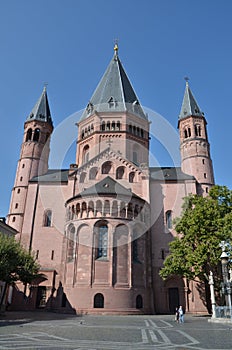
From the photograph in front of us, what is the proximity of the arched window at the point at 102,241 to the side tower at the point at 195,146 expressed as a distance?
16753 millimetres

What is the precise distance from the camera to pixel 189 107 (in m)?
48.4

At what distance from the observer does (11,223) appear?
4016 centimetres

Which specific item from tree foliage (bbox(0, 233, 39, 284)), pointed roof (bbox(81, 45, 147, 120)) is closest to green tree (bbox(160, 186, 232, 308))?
tree foliage (bbox(0, 233, 39, 284))

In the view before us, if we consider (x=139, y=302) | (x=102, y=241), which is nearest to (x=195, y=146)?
(x=102, y=241)

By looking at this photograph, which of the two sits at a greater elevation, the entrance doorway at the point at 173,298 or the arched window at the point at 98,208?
the arched window at the point at 98,208

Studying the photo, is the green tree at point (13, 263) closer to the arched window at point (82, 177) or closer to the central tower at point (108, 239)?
the central tower at point (108, 239)

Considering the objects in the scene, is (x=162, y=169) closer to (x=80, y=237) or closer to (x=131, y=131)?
(x=131, y=131)

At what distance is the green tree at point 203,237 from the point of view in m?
26.9

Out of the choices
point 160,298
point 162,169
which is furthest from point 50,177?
point 160,298

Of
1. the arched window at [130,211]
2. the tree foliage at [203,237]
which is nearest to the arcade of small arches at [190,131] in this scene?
the tree foliage at [203,237]

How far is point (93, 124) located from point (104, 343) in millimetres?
40262

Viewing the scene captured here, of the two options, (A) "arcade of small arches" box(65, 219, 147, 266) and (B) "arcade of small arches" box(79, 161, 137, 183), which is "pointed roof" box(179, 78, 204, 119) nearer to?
(B) "arcade of small arches" box(79, 161, 137, 183)

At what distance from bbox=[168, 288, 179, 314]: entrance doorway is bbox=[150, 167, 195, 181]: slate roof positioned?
1492 cm

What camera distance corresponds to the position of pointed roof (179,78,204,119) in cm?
4769
